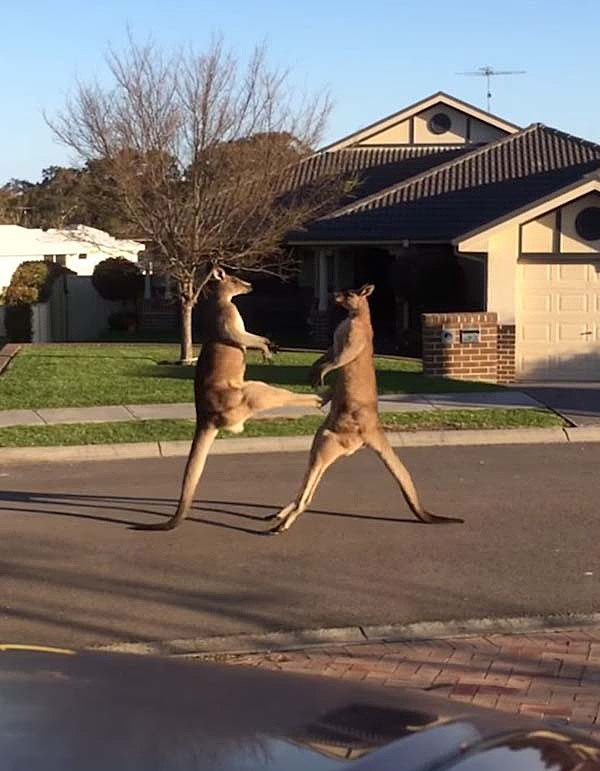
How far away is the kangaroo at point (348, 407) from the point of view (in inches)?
353

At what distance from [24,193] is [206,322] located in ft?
270

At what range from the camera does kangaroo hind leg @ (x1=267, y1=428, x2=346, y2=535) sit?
8.99 meters

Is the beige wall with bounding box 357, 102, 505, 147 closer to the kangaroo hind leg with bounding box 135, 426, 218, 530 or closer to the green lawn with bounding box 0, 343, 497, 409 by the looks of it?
the green lawn with bounding box 0, 343, 497, 409

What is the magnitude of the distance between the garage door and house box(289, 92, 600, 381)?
0.07 feet

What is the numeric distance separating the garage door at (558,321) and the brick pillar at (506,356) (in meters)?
0.41

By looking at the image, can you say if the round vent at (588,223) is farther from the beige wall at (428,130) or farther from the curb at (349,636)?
the beige wall at (428,130)

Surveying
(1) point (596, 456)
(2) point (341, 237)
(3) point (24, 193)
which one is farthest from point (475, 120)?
(3) point (24, 193)

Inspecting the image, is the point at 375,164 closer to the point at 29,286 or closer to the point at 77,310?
the point at 77,310

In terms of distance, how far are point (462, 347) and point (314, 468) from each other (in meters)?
10.8

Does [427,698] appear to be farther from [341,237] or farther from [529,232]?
[341,237]

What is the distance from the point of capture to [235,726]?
259 cm

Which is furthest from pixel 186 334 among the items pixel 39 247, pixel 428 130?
pixel 39 247

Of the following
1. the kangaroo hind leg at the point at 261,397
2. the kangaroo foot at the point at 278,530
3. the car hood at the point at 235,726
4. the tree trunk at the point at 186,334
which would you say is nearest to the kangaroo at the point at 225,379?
the kangaroo hind leg at the point at 261,397

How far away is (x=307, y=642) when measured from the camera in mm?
6598
